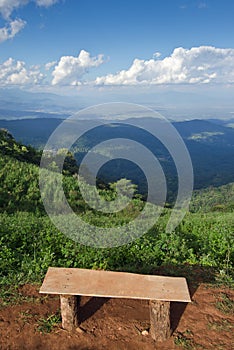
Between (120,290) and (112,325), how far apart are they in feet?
1.96

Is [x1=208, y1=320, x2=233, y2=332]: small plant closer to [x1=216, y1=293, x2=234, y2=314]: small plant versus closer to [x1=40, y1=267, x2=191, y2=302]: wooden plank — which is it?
[x1=216, y1=293, x2=234, y2=314]: small plant

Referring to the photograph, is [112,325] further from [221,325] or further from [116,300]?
[221,325]

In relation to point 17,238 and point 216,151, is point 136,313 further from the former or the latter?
point 216,151

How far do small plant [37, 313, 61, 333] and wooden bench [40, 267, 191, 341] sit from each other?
165 mm

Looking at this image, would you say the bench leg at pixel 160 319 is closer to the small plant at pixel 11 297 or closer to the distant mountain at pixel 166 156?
the small plant at pixel 11 297

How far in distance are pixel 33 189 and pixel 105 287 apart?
32.0ft

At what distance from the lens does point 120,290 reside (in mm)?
4328

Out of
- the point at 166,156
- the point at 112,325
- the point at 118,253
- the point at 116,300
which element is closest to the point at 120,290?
the point at 112,325

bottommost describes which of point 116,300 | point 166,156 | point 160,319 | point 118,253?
point 166,156

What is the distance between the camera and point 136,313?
482 centimetres

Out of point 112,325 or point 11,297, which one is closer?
point 112,325

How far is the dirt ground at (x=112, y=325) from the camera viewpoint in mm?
4156

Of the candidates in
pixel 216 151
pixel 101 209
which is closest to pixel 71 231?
pixel 101 209

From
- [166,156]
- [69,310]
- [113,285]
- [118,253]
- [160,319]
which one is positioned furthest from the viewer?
[166,156]
